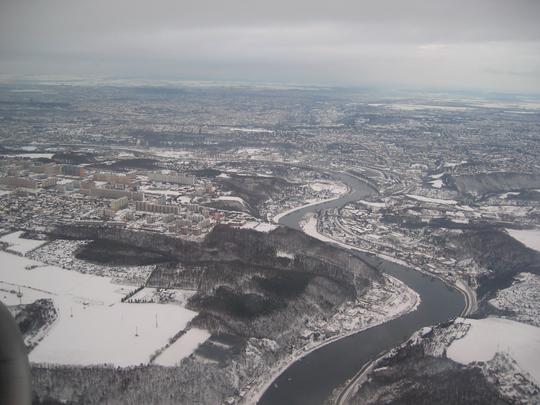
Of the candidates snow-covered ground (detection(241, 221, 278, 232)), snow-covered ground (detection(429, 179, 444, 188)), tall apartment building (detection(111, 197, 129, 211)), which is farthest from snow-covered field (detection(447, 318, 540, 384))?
snow-covered ground (detection(429, 179, 444, 188))

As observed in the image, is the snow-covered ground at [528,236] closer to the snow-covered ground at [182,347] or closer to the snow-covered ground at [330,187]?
the snow-covered ground at [330,187]

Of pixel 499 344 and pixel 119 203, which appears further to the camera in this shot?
pixel 119 203

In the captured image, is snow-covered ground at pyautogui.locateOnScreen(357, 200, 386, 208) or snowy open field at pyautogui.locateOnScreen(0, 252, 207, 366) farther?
snow-covered ground at pyautogui.locateOnScreen(357, 200, 386, 208)

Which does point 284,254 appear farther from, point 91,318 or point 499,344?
point 499,344

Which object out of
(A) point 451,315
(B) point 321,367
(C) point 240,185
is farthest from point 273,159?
(B) point 321,367

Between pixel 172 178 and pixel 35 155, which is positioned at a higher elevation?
pixel 172 178

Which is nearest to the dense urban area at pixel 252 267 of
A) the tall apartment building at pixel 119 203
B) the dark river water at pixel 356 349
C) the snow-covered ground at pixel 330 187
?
the tall apartment building at pixel 119 203

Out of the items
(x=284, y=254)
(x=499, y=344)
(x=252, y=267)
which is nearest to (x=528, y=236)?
(x=284, y=254)

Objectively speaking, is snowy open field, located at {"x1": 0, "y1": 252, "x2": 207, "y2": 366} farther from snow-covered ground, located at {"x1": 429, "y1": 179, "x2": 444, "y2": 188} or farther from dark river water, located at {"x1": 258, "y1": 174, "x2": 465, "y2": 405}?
snow-covered ground, located at {"x1": 429, "y1": 179, "x2": 444, "y2": 188}
